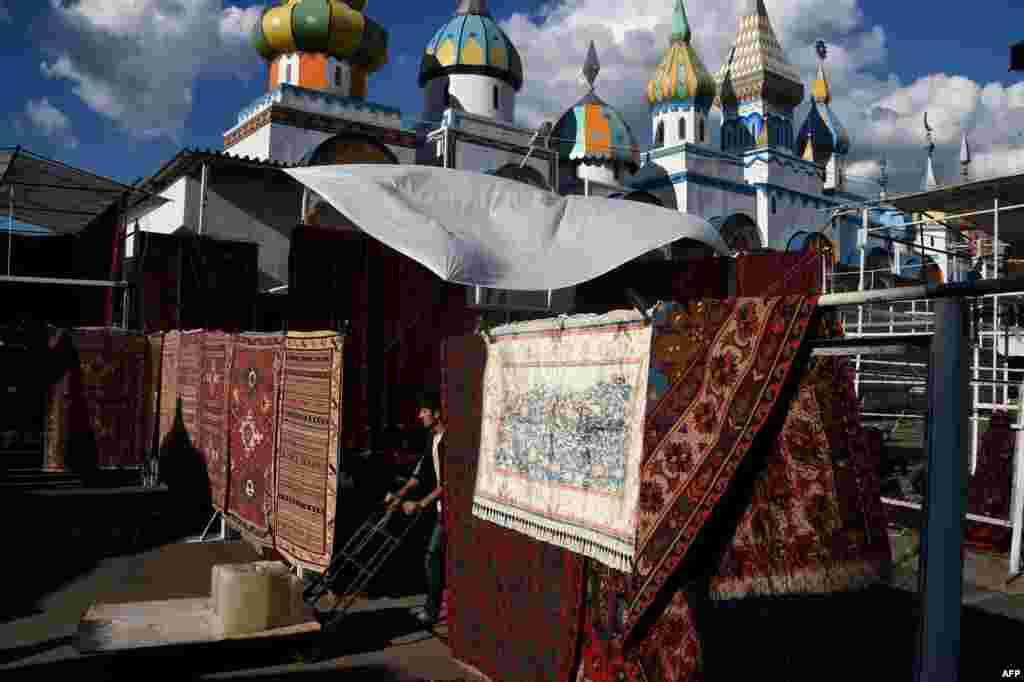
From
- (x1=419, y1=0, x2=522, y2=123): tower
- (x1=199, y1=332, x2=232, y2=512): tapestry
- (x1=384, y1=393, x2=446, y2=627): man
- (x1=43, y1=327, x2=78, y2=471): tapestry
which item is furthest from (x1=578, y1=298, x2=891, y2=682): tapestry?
(x1=419, y1=0, x2=522, y2=123): tower

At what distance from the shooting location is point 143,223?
1691cm

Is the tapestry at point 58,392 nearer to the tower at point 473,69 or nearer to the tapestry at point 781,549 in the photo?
the tapestry at point 781,549

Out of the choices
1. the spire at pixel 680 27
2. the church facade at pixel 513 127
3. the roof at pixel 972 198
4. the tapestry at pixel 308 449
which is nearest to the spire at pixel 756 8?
the church facade at pixel 513 127

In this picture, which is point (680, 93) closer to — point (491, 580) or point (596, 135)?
point (596, 135)

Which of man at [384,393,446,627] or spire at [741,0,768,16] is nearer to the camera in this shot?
man at [384,393,446,627]

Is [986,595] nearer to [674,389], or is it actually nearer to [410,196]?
[674,389]

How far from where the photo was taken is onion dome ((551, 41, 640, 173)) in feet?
81.3

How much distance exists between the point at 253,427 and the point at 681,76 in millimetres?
26058

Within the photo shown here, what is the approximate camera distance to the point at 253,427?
277 inches

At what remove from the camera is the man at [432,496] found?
5.44 metres

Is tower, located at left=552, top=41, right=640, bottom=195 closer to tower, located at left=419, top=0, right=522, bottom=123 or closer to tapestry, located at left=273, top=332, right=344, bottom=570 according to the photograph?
tower, located at left=419, top=0, right=522, bottom=123

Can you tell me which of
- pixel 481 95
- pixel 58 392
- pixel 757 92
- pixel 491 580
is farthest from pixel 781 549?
pixel 757 92

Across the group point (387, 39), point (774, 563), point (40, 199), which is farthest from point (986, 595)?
point (387, 39)

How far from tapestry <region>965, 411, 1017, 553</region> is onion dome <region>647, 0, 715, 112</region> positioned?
23.0 meters
